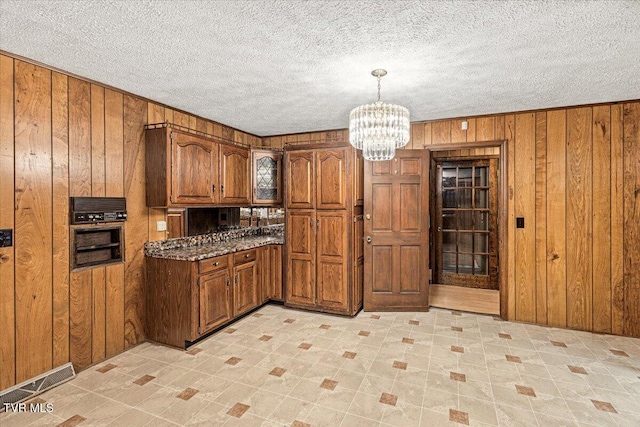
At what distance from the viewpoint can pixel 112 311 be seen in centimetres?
299

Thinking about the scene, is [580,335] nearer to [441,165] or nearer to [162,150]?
[441,165]

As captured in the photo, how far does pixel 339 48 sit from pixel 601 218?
3.48m

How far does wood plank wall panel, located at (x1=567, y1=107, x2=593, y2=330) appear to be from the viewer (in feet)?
11.6

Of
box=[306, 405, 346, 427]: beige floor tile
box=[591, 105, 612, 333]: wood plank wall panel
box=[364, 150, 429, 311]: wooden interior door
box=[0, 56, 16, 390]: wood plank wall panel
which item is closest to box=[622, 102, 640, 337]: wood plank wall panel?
box=[591, 105, 612, 333]: wood plank wall panel

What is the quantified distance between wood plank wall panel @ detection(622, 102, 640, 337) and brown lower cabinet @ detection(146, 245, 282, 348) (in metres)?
4.35

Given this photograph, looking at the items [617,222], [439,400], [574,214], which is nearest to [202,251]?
[439,400]

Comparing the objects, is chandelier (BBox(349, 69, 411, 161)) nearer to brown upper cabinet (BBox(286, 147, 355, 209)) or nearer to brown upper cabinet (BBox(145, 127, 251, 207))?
brown upper cabinet (BBox(286, 147, 355, 209))

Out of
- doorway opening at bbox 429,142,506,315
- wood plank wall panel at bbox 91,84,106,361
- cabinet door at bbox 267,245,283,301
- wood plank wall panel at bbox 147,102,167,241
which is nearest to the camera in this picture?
wood plank wall panel at bbox 91,84,106,361

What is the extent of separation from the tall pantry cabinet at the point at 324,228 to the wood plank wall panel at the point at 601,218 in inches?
103

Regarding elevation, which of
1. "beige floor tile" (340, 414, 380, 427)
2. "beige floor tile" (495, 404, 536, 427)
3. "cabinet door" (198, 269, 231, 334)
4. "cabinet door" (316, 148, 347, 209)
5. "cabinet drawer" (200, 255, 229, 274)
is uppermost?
"cabinet door" (316, 148, 347, 209)

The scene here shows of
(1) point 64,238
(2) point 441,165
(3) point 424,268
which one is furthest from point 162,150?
(2) point 441,165

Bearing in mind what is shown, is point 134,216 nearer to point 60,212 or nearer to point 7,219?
point 60,212

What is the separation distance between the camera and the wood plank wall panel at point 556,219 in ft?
11.9

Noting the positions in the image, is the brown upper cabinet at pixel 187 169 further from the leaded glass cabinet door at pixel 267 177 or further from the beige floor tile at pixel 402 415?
the beige floor tile at pixel 402 415
